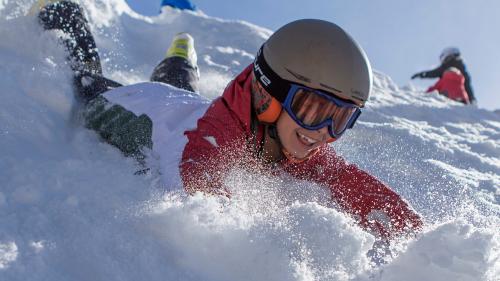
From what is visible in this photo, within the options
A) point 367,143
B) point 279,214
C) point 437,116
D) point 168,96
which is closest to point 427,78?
point 437,116

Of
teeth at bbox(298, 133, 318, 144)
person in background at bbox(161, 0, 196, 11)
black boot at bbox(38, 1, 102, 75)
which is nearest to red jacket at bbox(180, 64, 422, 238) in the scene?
teeth at bbox(298, 133, 318, 144)

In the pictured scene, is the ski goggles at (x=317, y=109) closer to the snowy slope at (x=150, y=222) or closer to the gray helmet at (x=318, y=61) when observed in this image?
the gray helmet at (x=318, y=61)

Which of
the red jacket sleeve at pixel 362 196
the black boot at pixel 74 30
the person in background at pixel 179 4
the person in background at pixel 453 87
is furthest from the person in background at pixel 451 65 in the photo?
the red jacket sleeve at pixel 362 196

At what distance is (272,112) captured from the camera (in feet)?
8.75

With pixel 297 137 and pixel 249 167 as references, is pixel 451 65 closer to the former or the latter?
pixel 297 137

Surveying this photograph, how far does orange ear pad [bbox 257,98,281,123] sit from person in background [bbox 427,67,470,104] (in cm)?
898

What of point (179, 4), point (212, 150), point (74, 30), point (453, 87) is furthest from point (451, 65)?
point (212, 150)

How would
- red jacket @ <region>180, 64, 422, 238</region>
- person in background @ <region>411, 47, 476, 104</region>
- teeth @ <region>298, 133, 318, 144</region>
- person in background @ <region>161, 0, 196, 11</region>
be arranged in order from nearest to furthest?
1. red jacket @ <region>180, 64, 422, 238</region>
2. teeth @ <region>298, 133, 318, 144</region>
3. person in background @ <region>161, 0, 196, 11</region>
4. person in background @ <region>411, 47, 476, 104</region>

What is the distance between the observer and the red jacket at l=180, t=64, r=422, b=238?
2.29 metres

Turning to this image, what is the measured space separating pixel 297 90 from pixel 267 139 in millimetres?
347

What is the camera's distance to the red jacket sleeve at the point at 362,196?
8.40 ft

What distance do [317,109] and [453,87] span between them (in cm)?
941

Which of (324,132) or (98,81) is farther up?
(324,132)

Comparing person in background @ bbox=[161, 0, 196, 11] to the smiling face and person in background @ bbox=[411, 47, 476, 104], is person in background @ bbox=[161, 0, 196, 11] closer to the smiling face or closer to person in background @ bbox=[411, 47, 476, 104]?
person in background @ bbox=[411, 47, 476, 104]
